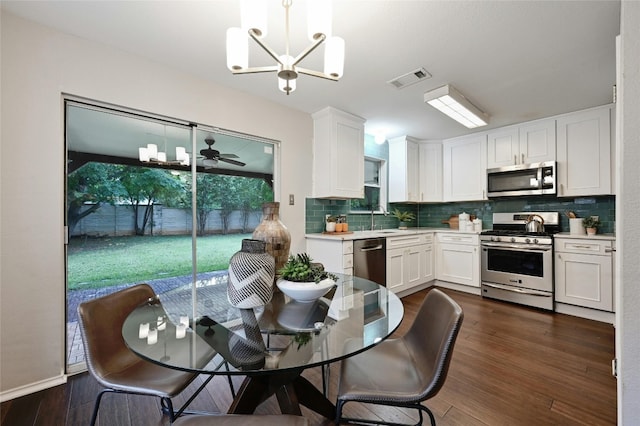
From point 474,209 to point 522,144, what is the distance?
1180mm

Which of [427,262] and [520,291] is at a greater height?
[427,262]

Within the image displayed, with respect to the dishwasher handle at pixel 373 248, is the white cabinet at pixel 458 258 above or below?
below

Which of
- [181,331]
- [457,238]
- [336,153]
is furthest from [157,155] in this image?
[457,238]

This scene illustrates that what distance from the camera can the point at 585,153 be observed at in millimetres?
3254

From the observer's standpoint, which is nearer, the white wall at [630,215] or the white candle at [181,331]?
the white wall at [630,215]

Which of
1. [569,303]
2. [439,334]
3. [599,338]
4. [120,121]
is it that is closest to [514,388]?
[439,334]

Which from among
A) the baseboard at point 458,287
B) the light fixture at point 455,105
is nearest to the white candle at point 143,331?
the light fixture at point 455,105

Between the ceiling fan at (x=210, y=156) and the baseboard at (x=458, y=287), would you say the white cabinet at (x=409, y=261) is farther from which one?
the ceiling fan at (x=210, y=156)

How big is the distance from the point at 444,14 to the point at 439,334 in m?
1.88

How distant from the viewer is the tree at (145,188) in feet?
7.43

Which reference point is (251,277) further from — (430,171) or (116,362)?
(430,171)

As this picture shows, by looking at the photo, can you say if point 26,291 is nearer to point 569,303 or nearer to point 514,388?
point 514,388

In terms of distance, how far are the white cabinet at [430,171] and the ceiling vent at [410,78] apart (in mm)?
2217

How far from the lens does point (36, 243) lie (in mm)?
1778
